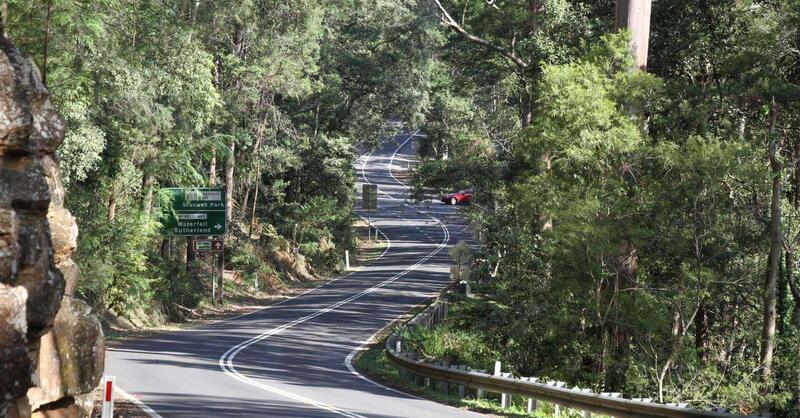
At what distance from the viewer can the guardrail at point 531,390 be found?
16075 mm

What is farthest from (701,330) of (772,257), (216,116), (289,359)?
(216,116)

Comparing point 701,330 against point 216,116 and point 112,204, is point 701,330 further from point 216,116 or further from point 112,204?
point 216,116

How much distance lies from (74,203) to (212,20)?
9.78 metres

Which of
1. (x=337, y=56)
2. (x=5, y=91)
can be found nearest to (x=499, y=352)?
(x=5, y=91)

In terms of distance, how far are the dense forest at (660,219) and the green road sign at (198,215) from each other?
49.9 feet

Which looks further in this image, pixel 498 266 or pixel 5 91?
pixel 498 266

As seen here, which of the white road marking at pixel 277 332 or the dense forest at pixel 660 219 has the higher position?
the dense forest at pixel 660 219

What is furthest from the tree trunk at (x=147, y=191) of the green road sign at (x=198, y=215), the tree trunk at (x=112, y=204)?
the green road sign at (x=198, y=215)

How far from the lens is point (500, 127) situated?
46156 mm

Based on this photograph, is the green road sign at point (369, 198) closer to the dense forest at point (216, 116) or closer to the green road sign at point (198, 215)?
the dense forest at point (216, 116)

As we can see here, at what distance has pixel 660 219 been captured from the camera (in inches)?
999

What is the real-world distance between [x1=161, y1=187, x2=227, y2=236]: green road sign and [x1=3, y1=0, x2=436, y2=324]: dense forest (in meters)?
0.86

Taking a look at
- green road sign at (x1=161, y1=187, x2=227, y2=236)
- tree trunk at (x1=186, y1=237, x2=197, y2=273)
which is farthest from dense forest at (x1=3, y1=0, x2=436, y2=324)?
green road sign at (x1=161, y1=187, x2=227, y2=236)

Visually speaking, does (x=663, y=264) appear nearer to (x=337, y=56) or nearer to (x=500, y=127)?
(x=500, y=127)
